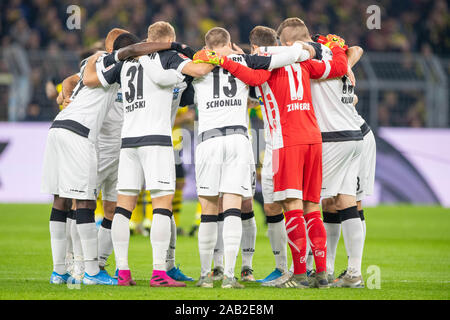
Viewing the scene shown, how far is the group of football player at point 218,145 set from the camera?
6.10 meters

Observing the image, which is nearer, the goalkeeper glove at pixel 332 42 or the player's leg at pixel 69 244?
the goalkeeper glove at pixel 332 42

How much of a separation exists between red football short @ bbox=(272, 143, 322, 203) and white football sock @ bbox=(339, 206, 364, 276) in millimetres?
396

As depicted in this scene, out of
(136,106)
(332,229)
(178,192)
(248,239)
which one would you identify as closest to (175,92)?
(136,106)

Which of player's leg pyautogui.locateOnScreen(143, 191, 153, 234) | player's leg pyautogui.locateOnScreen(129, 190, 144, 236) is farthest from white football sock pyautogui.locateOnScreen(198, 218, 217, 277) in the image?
player's leg pyautogui.locateOnScreen(129, 190, 144, 236)

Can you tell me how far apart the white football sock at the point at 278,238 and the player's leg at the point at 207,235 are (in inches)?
31.2

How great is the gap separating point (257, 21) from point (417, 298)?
1515 centimetres

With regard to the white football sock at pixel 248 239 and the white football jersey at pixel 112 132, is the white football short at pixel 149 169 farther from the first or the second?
the white football sock at pixel 248 239

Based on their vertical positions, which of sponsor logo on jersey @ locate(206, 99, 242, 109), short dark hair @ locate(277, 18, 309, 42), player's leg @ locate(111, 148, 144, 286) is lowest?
player's leg @ locate(111, 148, 144, 286)

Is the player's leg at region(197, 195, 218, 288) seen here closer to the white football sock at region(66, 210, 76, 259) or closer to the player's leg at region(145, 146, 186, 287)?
the player's leg at region(145, 146, 186, 287)

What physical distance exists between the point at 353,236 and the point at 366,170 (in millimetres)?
908

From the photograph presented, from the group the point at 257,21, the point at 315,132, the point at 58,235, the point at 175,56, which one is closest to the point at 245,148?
the point at 315,132

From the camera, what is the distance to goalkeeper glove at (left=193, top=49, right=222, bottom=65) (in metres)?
6.05

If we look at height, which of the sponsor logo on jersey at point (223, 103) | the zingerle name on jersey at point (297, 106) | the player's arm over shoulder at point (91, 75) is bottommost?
the zingerle name on jersey at point (297, 106)

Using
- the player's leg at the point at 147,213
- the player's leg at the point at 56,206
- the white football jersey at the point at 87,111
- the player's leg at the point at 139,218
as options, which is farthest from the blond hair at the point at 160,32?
the player's leg at the point at 139,218
